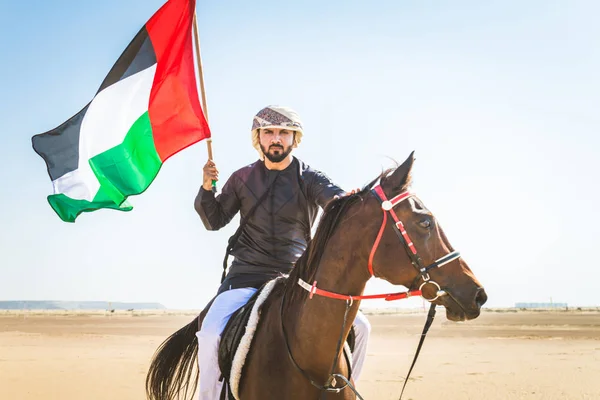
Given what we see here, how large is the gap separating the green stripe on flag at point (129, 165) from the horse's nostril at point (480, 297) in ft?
12.0

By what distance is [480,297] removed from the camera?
398 cm

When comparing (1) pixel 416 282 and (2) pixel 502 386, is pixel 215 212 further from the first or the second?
(2) pixel 502 386

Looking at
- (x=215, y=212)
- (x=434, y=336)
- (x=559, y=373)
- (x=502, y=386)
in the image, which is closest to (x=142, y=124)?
(x=215, y=212)

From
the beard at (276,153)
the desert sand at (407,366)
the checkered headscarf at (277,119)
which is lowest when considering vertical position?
the desert sand at (407,366)

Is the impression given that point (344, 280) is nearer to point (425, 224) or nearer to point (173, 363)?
point (425, 224)

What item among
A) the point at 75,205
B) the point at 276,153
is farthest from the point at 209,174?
the point at 75,205

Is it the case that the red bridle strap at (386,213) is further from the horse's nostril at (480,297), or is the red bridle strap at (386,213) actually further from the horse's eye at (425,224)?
the horse's nostril at (480,297)

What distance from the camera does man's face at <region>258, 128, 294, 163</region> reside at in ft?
17.9

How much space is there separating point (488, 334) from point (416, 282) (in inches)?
1015

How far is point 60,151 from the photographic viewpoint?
6.46 meters

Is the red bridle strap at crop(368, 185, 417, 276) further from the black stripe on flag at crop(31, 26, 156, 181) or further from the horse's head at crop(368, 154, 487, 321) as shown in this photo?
the black stripe on flag at crop(31, 26, 156, 181)

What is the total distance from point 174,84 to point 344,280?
319cm

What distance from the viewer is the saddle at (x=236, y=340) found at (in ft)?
15.2

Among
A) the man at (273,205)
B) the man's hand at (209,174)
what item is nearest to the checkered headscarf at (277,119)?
the man at (273,205)
